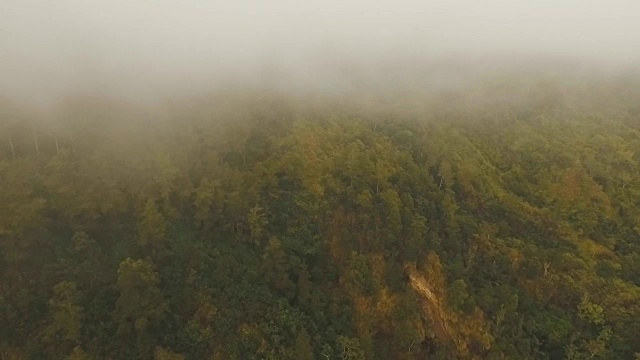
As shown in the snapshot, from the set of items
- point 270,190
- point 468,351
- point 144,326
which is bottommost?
point 468,351

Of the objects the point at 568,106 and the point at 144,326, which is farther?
the point at 568,106

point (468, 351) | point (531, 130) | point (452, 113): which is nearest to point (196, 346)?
point (468, 351)

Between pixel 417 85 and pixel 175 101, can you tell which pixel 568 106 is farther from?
pixel 175 101

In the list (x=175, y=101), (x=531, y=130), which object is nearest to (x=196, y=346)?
(x=175, y=101)

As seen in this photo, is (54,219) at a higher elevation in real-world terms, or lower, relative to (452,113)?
lower

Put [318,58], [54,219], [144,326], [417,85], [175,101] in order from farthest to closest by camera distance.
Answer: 1. [318,58]
2. [417,85]
3. [175,101]
4. [54,219]
5. [144,326]

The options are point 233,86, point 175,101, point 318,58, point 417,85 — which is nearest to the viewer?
point 175,101
